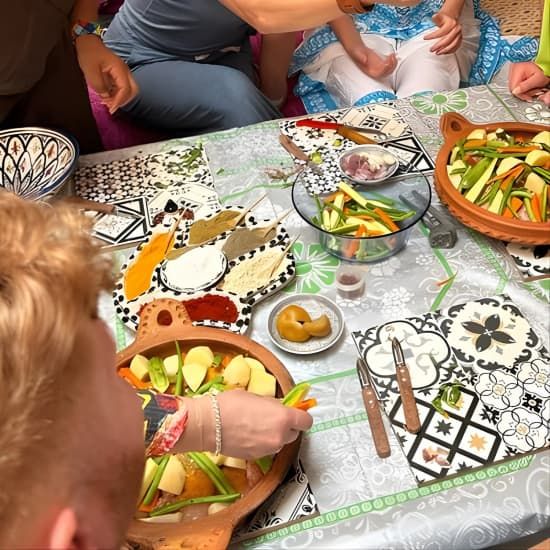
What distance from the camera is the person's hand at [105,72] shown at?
4.73ft

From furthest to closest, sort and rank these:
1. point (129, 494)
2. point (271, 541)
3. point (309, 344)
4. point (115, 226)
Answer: point (115, 226) → point (309, 344) → point (271, 541) → point (129, 494)

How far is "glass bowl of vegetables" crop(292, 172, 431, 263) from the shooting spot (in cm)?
A: 114

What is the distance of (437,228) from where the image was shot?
118cm

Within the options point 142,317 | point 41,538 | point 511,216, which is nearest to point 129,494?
point 41,538

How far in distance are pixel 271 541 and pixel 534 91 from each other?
3.85 ft

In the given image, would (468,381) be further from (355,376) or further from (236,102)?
(236,102)

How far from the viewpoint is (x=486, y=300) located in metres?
1.07

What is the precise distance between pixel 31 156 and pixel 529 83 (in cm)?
111

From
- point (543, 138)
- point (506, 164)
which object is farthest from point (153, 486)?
point (543, 138)

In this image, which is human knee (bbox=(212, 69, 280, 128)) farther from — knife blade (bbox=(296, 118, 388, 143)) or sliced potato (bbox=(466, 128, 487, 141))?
sliced potato (bbox=(466, 128, 487, 141))

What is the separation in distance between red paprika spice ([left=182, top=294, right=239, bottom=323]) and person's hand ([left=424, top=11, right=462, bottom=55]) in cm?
125

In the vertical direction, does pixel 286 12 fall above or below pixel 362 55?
above

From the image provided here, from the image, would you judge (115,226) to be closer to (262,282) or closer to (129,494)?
(262,282)

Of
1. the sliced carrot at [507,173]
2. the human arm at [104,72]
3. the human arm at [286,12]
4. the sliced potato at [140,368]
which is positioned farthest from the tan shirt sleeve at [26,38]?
the sliced carrot at [507,173]
